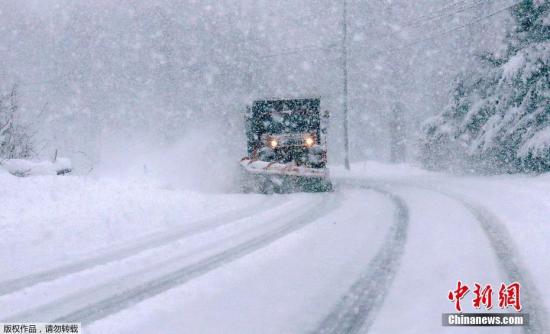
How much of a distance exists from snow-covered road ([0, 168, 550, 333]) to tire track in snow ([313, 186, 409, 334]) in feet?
0.05

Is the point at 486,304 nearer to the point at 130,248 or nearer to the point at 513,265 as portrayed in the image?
the point at 513,265

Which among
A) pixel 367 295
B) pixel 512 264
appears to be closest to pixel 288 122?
pixel 512 264

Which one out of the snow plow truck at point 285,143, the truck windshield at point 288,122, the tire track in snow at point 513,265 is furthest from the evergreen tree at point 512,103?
the tire track in snow at point 513,265

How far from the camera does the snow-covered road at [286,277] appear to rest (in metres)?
4.39

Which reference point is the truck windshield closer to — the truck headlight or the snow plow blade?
the truck headlight

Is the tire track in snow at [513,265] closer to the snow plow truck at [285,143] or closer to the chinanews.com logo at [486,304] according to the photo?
the chinanews.com logo at [486,304]

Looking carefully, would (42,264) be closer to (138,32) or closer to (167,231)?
(167,231)

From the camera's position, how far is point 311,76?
157 feet

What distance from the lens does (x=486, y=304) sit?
15.2ft

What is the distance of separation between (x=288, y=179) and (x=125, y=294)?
10.4 meters

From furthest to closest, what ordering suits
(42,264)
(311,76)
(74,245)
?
(311,76)
(74,245)
(42,264)

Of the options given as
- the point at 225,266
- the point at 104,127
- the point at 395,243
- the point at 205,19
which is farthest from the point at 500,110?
the point at 104,127

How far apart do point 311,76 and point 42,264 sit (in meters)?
42.6

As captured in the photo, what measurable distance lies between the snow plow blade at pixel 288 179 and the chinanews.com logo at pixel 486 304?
10.3 m
